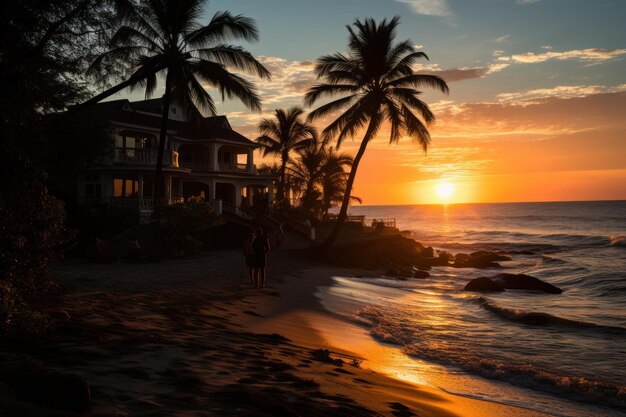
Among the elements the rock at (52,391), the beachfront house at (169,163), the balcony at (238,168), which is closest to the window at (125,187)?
the beachfront house at (169,163)

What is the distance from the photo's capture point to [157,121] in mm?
36594

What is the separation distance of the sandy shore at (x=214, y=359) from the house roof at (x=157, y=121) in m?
22.5

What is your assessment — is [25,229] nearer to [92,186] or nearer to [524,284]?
[524,284]

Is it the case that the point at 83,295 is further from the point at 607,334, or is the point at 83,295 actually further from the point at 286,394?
the point at 607,334

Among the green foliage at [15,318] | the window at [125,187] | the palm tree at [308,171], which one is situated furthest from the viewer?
the palm tree at [308,171]

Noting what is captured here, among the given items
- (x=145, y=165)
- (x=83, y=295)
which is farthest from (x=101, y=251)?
(x=145, y=165)

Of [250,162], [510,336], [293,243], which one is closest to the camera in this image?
[510,336]

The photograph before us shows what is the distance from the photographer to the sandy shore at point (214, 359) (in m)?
4.74

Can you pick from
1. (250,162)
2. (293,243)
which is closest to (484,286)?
(293,243)

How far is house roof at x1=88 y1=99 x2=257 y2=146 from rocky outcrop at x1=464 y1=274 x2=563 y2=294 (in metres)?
19.7

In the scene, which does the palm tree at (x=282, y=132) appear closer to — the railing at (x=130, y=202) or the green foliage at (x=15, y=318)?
the railing at (x=130, y=202)

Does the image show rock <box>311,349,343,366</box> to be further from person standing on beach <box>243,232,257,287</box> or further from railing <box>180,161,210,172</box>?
railing <box>180,161,210,172</box>

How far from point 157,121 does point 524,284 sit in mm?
27838

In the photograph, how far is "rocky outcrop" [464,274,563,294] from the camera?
22844 millimetres
